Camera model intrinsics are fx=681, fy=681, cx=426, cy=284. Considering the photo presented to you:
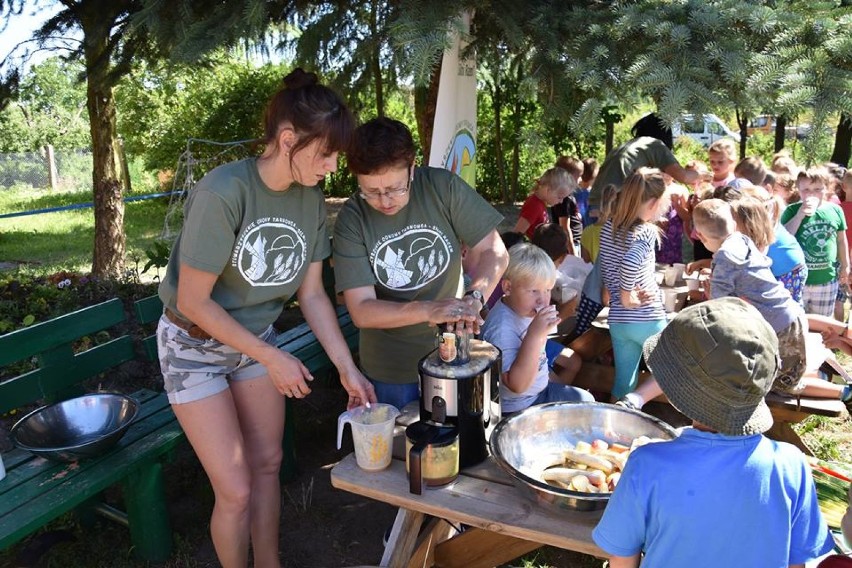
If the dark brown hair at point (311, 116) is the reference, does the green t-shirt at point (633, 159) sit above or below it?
below

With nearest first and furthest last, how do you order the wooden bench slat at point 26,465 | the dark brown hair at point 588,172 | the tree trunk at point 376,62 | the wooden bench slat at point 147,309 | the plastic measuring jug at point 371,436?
the plastic measuring jug at point 371,436
the wooden bench slat at point 26,465
the wooden bench slat at point 147,309
the tree trunk at point 376,62
the dark brown hair at point 588,172

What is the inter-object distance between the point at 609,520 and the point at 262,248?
4.12 ft

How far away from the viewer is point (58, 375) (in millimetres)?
2766

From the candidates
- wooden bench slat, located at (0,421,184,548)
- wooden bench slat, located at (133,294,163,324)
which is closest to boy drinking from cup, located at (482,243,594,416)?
wooden bench slat, located at (0,421,184,548)

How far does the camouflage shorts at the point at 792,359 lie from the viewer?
3.15 metres

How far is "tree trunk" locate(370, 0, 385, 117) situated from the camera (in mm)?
3215

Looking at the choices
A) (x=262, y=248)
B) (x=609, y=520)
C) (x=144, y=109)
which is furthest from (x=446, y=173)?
(x=144, y=109)

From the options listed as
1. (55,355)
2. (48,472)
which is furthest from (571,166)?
(48,472)

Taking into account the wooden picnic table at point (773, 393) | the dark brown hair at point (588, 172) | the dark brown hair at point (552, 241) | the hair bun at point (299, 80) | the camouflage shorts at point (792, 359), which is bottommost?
the wooden picnic table at point (773, 393)

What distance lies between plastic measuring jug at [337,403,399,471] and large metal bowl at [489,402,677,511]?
30 centimetres

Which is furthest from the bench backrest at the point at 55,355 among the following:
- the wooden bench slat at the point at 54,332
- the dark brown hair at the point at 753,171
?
the dark brown hair at the point at 753,171

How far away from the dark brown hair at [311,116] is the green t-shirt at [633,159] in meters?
3.95

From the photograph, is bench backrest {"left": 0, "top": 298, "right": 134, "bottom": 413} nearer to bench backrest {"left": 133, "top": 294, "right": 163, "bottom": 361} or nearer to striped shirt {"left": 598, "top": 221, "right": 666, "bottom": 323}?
bench backrest {"left": 133, "top": 294, "right": 163, "bottom": 361}

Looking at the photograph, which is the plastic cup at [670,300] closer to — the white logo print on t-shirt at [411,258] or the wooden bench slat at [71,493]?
the white logo print on t-shirt at [411,258]
